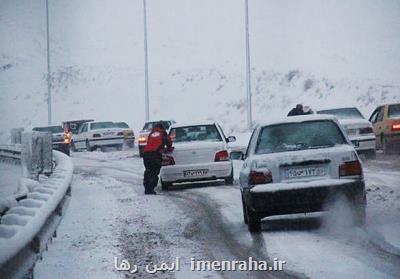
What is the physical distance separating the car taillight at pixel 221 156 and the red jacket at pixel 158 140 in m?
1.03

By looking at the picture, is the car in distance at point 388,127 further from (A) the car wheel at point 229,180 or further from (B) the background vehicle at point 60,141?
(B) the background vehicle at point 60,141

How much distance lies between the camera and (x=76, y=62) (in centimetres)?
7369

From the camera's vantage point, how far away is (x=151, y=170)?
46.0 feet

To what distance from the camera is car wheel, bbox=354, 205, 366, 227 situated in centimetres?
809

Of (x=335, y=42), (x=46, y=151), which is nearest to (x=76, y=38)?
(x=335, y=42)

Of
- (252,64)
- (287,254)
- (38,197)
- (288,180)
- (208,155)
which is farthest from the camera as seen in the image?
(252,64)

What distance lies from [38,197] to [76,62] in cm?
6763

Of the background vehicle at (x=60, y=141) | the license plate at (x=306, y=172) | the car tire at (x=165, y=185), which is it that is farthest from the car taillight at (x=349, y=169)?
the background vehicle at (x=60, y=141)

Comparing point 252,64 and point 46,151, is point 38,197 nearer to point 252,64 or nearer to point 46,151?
point 46,151

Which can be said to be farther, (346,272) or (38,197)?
(38,197)

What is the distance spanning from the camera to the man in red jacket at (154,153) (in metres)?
13.9

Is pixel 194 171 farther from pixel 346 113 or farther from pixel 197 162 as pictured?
pixel 346 113

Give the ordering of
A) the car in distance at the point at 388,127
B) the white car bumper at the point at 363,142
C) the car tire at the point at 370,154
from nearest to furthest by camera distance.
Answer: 1. the white car bumper at the point at 363,142
2. the car tire at the point at 370,154
3. the car in distance at the point at 388,127

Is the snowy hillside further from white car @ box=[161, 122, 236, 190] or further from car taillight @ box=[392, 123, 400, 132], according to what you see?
white car @ box=[161, 122, 236, 190]
